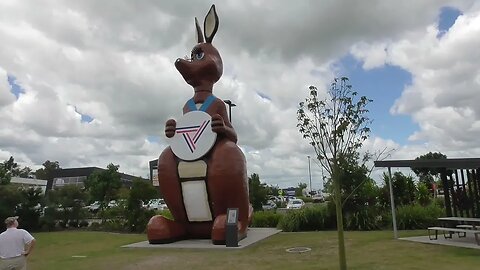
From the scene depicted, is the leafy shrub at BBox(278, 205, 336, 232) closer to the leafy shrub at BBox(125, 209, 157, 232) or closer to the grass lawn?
the grass lawn

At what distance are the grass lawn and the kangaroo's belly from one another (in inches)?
58.4

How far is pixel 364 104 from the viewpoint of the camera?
699 centimetres

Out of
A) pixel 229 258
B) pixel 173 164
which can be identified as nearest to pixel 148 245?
pixel 173 164

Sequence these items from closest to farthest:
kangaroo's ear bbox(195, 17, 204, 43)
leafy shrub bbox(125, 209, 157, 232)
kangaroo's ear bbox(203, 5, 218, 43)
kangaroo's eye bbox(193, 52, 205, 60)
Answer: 1. kangaroo's eye bbox(193, 52, 205, 60)
2. kangaroo's ear bbox(203, 5, 218, 43)
3. kangaroo's ear bbox(195, 17, 204, 43)
4. leafy shrub bbox(125, 209, 157, 232)

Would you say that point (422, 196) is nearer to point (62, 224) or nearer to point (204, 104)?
point (204, 104)

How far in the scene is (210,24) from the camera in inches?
544

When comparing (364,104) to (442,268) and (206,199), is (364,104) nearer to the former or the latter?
(442,268)

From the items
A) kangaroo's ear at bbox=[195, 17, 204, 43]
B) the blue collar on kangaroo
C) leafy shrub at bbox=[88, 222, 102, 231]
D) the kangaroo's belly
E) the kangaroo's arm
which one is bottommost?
leafy shrub at bbox=[88, 222, 102, 231]

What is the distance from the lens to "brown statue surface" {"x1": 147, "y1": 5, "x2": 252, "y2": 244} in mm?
11750

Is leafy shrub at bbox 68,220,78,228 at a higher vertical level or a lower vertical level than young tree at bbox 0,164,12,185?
lower

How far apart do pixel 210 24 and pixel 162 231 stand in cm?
682

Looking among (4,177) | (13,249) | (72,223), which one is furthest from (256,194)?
(13,249)

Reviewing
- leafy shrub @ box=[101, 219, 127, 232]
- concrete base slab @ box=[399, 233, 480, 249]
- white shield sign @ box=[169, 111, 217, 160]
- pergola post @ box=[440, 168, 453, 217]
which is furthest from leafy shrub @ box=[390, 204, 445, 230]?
leafy shrub @ box=[101, 219, 127, 232]

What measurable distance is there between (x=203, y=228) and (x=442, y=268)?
22.9ft
